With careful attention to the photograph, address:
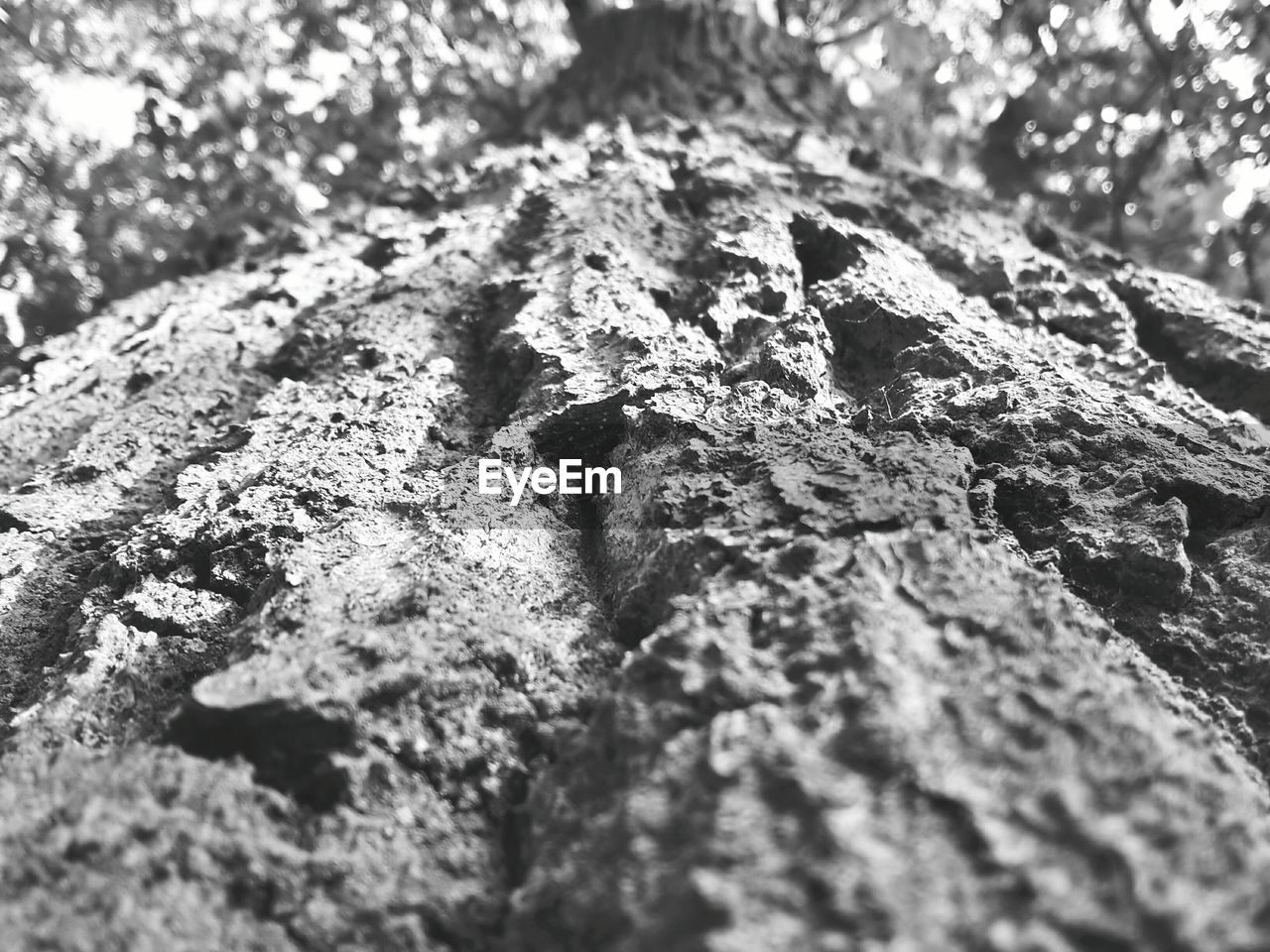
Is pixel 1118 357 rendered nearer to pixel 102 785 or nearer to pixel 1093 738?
pixel 1093 738

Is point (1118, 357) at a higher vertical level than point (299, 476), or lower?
higher

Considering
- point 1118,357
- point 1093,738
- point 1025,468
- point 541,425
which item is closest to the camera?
point 1093,738

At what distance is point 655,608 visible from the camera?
55.2 inches

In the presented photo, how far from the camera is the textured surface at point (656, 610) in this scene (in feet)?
2.90

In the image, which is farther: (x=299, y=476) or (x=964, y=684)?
(x=299, y=476)

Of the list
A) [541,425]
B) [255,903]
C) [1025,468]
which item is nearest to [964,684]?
[1025,468]

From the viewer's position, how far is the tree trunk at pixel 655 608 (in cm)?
88

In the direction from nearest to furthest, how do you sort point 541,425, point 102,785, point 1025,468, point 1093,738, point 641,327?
point 1093,738, point 102,785, point 1025,468, point 541,425, point 641,327

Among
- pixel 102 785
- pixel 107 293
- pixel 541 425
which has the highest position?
pixel 107 293

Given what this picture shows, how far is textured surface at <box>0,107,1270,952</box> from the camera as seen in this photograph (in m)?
0.88

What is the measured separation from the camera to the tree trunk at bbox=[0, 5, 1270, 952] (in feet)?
2.90

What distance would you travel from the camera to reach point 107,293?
191 inches

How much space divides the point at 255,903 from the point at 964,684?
3.13 feet

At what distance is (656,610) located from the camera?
140 centimetres
